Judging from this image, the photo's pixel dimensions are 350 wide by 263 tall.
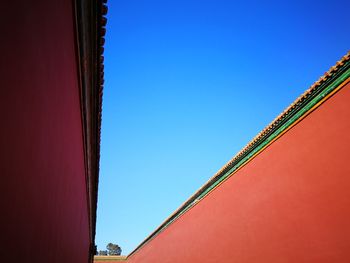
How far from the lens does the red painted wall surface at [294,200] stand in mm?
4129

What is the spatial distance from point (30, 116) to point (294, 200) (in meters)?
4.55

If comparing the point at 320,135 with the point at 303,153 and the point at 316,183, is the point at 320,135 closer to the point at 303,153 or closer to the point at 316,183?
the point at 303,153

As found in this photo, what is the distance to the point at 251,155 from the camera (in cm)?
629

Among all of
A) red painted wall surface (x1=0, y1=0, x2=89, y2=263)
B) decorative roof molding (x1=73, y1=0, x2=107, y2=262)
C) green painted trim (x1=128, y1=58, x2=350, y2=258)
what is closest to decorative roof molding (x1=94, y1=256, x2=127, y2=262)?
green painted trim (x1=128, y1=58, x2=350, y2=258)

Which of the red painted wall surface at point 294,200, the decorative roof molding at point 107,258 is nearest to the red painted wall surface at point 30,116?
the red painted wall surface at point 294,200

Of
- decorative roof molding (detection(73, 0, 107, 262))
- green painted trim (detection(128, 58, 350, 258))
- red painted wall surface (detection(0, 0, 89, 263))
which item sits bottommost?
red painted wall surface (detection(0, 0, 89, 263))

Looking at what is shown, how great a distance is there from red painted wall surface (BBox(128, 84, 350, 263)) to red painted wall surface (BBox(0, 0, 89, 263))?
3.78 metres

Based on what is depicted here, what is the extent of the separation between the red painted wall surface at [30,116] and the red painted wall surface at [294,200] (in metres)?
3.78

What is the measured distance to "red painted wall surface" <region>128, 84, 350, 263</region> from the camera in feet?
13.5

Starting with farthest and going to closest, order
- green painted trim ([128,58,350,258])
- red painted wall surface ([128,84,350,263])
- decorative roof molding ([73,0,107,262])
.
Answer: green painted trim ([128,58,350,258])
red painted wall surface ([128,84,350,263])
decorative roof molding ([73,0,107,262])

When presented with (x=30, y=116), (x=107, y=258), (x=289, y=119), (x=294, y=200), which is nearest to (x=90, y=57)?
(x=30, y=116)

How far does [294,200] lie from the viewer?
484cm

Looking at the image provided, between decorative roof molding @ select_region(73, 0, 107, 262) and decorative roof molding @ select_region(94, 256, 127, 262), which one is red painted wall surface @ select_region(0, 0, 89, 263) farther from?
decorative roof molding @ select_region(94, 256, 127, 262)

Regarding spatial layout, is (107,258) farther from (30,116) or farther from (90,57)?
(30,116)
